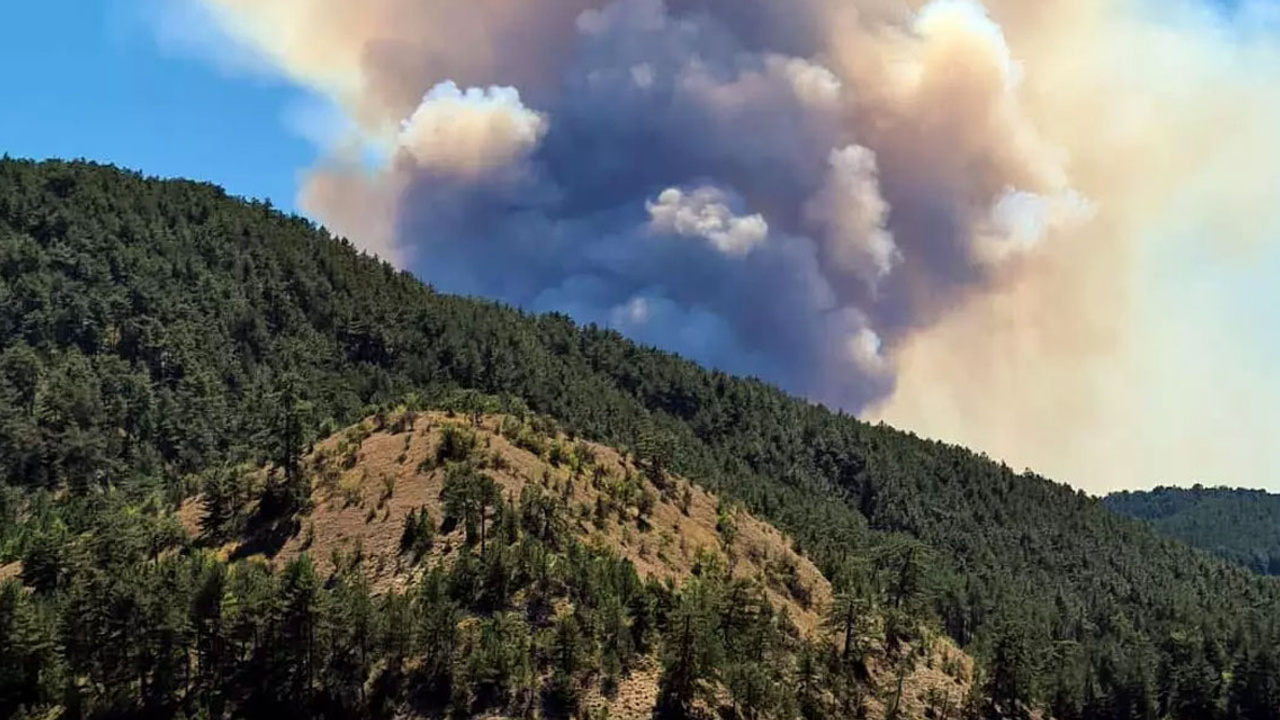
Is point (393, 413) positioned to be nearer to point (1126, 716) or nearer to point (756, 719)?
point (756, 719)

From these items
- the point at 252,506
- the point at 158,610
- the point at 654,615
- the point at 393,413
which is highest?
the point at 393,413

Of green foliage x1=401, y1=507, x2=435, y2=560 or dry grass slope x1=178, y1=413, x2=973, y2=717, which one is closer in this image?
green foliage x1=401, y1=507, x2=435, y2=560

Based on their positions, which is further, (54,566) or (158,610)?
(54,566)

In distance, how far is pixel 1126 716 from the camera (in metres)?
169

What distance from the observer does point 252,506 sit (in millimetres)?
106438

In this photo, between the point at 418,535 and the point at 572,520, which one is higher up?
the point at 572,520

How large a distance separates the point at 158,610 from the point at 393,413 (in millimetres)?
50433

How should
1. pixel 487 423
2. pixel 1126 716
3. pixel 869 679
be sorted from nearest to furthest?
pixel 869 679 < pixel 487 423 < pixel 1126 716

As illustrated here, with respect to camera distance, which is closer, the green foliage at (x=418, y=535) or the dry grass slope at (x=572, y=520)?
the green foliage at (x=418, y=535)

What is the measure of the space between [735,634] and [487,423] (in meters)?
47.8

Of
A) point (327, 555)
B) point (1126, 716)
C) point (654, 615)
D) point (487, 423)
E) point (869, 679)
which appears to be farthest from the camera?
point (1126, 716)

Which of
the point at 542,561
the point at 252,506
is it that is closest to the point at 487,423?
the point at 252,506

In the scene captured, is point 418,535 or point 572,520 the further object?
point 572,520

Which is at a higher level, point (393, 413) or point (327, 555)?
point (393, 413)
